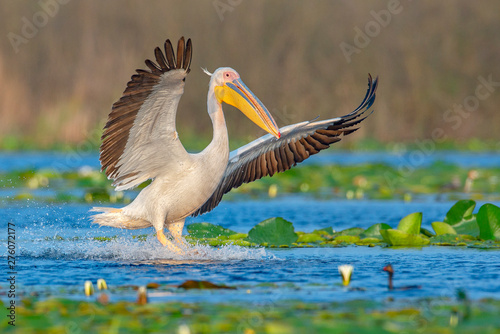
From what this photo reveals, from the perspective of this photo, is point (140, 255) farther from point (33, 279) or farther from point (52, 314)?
point (52, 314)

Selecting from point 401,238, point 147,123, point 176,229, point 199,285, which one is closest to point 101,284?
point 199,285

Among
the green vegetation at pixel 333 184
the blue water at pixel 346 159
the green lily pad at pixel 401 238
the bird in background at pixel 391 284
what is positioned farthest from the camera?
the blue water at pixel 346 159

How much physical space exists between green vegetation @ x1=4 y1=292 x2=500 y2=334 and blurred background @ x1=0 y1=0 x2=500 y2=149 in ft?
52.3

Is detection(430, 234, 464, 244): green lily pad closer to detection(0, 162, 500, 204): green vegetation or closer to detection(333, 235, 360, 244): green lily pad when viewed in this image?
detection(333, 235, 360, 244): green lily pad

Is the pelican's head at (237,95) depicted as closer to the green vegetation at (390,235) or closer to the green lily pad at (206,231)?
the green vegetation at (390,235)

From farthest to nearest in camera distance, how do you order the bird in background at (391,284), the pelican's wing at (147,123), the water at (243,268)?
1. the pelican's wing at (147,123)
2. the bird in background at (391,284)
3. the water at (243,268)

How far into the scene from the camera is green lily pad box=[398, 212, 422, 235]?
796 cm

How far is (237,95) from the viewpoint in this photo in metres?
7.49

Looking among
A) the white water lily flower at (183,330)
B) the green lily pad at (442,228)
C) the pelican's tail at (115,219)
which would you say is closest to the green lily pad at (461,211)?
the green lily pad at (442,228)

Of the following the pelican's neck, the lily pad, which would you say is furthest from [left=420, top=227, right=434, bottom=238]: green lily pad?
the lily pad

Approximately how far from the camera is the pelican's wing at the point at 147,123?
6516mm

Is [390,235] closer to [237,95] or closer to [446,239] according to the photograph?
[446,239]

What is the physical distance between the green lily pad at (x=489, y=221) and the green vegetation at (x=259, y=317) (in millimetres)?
2945

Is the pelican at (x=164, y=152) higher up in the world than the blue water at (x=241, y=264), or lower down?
higher up
